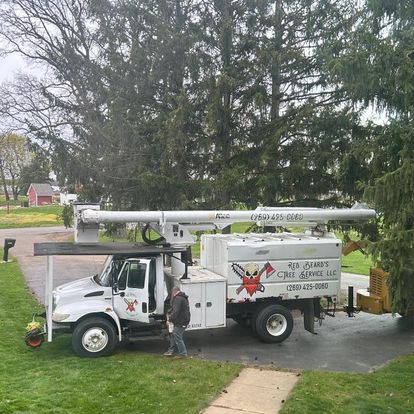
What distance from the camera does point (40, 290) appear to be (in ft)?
61.0

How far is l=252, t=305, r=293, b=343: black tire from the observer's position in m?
12.4

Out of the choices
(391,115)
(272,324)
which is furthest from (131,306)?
(391,115)

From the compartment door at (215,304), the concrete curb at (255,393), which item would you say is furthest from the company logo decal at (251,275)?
the concrete curb at (255,393)

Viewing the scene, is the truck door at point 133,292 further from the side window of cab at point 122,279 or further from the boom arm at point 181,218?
the boom arm at point 181,218

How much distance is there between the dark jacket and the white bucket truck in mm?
A: 765

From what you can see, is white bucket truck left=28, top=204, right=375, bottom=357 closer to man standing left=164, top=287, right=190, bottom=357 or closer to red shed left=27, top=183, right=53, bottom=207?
man standing left=164, top=287, right=190, bottom=357

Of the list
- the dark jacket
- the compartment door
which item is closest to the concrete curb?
the dark jacket

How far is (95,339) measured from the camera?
10938 millimetres

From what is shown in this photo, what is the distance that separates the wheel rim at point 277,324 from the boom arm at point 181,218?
2276mm

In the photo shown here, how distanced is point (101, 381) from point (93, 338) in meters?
1.72

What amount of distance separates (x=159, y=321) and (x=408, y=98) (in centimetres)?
689

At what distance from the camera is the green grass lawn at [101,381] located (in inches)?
324

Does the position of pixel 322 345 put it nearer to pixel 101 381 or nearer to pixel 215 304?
pixel 215 304

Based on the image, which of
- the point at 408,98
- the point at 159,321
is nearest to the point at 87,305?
the point at 159,321
